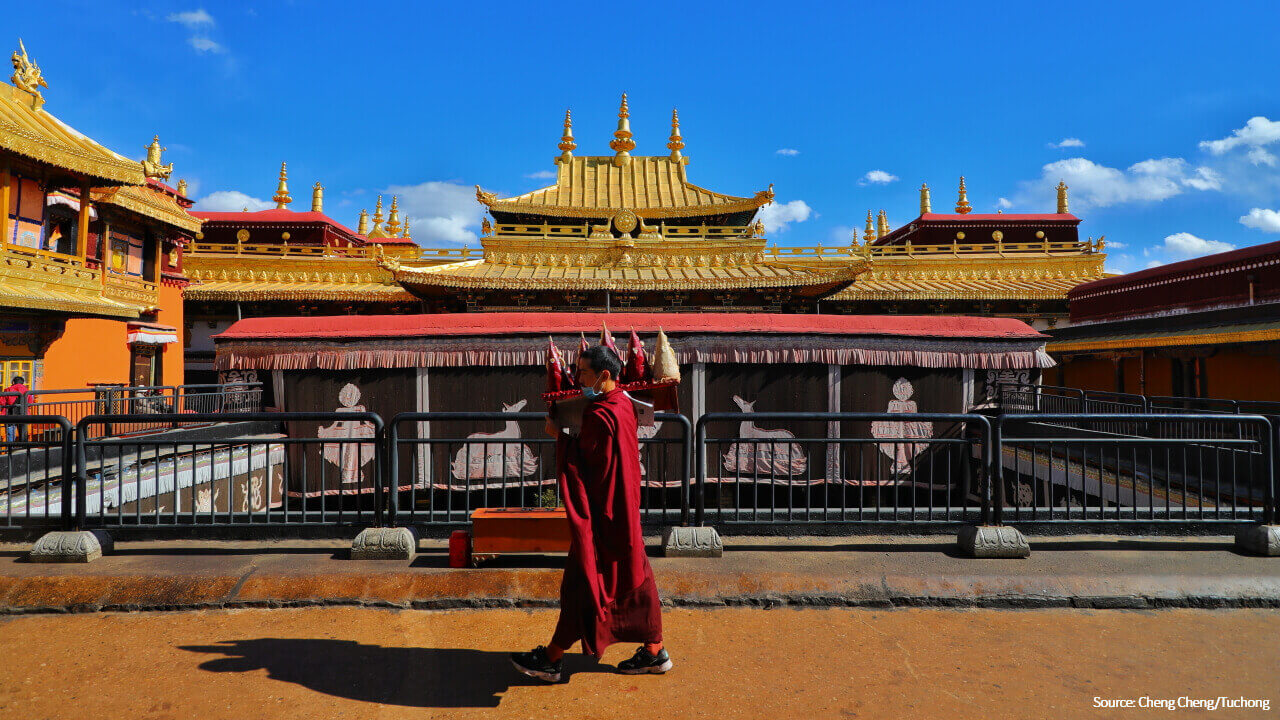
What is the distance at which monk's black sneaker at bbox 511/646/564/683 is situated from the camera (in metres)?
2.94

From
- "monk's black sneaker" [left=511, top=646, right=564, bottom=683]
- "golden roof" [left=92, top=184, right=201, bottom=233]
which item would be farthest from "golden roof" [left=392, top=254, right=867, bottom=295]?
"monk's black sneaker" [left=511, top=646, right=564, bottom=683]

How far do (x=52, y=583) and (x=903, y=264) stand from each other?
907 inches

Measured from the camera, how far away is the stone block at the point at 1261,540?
4562 millimetres

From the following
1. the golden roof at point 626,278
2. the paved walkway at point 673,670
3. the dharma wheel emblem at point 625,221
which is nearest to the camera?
the paved walkway at point 673,670

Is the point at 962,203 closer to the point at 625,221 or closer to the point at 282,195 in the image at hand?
the point at 625,221

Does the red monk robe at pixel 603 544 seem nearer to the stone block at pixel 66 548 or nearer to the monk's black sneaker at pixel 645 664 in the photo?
the monk's black sneaker at pixel 645 664

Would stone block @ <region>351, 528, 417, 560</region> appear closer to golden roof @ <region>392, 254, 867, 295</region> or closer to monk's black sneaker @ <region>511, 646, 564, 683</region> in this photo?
monk's black sneaker @ <region>511, 646, 564, 683</region>

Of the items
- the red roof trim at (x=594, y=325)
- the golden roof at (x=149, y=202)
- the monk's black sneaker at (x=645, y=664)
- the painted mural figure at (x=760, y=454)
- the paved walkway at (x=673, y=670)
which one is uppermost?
the golden roof at (x=149, y=202)

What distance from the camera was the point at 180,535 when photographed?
4.66 m

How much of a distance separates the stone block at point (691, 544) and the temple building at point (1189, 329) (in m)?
11.4

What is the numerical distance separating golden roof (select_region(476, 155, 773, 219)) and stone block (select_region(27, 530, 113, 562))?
18.3 m

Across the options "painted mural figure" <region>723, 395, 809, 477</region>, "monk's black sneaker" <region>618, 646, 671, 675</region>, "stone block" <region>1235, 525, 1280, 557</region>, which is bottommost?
"monk's black sneaker" <region>618, 646, 671, 675</region>

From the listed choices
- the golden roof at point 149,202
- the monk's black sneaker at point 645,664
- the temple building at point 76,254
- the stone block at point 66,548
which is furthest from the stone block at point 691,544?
the golden roof at point 149,202

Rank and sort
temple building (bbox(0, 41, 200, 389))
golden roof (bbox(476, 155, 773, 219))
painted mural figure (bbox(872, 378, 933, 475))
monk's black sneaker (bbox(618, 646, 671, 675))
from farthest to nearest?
golden roof (bbox(476, 155, 773, 219))
temple building (bbox(0, 41, 200, 389))
painted mural figure (bbox(872, 378, 933, 475))
monk's black sneaker (bbox(618, 646, 671, 675))
